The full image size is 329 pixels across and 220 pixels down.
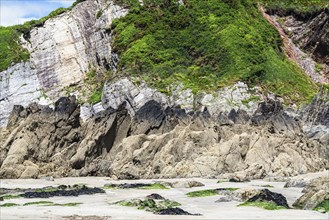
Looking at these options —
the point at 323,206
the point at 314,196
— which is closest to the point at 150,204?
the point at 314,196

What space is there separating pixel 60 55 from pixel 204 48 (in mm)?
21319

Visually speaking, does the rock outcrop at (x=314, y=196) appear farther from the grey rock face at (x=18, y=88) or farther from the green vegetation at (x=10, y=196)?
the grey rock face at (x=18, y=88)

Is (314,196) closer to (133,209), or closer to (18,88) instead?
(133,209)

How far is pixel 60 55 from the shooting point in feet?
247

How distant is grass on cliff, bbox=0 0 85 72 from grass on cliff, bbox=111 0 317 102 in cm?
1218

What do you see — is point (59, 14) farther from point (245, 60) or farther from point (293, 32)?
point (293, 32)

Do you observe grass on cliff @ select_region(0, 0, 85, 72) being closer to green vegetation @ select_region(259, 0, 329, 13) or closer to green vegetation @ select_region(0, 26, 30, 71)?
green vegetation @ select_region(0, 26, 30, 71)

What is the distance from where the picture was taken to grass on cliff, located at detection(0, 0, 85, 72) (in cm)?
7431

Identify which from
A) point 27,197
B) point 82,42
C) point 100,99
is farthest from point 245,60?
point 27,197

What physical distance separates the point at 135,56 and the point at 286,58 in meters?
→ 23.2

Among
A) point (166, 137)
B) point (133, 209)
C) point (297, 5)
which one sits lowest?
point (133, 209)

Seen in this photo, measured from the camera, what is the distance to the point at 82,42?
7788 centimetres

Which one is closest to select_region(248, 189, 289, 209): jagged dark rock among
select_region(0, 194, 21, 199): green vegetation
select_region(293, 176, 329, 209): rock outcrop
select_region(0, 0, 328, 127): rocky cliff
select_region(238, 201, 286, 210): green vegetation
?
select_region(238, 201, 286, 210): green vegetation

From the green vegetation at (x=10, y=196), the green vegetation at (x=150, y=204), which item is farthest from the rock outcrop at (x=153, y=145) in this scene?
the green vegetation at (x=150, y=204)
